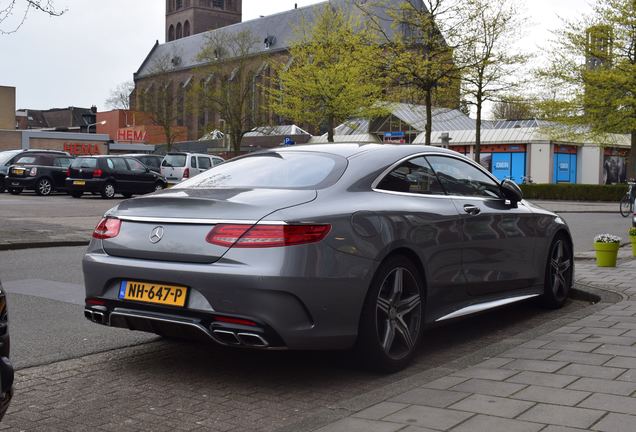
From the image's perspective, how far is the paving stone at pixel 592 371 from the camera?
4.52 meters

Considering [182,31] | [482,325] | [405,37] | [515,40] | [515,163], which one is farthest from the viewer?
[182,31]

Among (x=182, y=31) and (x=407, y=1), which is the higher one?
(x=182, y=31)

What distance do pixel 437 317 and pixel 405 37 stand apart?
88.0 feet

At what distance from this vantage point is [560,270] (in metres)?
7.21

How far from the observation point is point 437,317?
211 inches

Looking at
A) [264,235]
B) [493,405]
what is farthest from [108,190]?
[493,405]

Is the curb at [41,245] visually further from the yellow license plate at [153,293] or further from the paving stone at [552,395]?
the paving stone at [552,395]

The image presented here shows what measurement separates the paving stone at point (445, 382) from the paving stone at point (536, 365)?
1.50ft

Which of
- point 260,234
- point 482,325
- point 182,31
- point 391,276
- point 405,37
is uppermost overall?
point 182,31

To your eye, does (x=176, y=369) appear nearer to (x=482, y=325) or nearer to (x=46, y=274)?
(x=482, y=325)

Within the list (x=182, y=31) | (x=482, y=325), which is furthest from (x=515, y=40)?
(x=182, y=31)

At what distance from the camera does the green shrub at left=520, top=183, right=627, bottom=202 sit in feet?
119

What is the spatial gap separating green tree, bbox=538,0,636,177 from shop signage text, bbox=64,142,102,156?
33.2 meters

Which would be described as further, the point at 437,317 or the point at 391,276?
the point at 437,317
